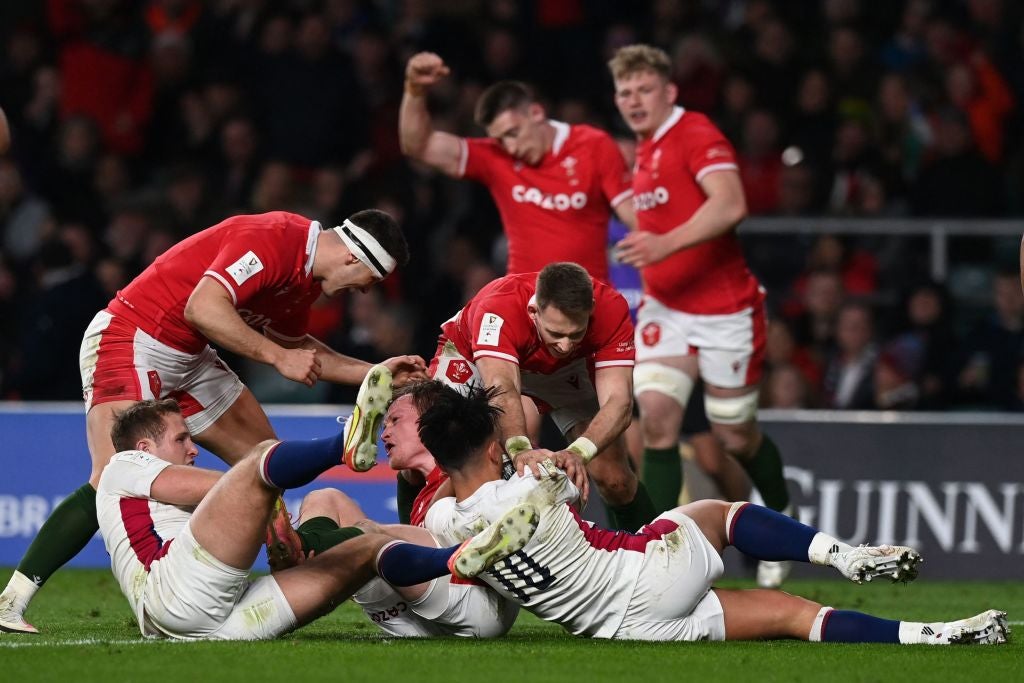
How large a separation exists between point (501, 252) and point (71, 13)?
4.79 metres

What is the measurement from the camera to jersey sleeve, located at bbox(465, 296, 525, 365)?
7.03 metres

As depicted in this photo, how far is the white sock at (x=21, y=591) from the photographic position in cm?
696

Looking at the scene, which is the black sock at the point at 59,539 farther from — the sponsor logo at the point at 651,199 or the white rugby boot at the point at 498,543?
the sponsor logo at the point at 651,199

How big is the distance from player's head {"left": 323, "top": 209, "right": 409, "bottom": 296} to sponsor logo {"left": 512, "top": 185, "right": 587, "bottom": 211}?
1.87 meters

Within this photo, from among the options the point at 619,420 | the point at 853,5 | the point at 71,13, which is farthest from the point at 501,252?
the point at 619,420

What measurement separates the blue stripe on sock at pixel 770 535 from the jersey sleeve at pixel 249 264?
224 cm

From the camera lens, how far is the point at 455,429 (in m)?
6.20

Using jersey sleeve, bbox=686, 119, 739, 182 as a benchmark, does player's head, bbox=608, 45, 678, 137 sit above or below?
above

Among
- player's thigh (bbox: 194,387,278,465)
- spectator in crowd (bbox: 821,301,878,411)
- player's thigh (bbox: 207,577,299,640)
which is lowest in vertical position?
spectator in crowd (bbox: 821,301,878,411)

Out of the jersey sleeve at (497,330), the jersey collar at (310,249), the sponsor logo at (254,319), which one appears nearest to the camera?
the jersey sleeve at (497,330)

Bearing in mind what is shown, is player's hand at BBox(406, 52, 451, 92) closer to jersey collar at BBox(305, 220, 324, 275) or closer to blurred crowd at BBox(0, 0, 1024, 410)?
jersey collar at BBox(305, 220, 324, 275)

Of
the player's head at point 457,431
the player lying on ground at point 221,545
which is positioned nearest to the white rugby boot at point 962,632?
the player lying on ground at point 221,545

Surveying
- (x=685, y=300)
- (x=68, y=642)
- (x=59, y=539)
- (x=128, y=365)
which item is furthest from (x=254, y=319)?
(x=685, y=300)

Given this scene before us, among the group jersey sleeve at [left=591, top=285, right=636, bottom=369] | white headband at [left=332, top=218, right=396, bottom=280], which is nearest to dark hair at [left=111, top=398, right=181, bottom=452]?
white headband at [left=332, top=218, right=396, bottom=280]
